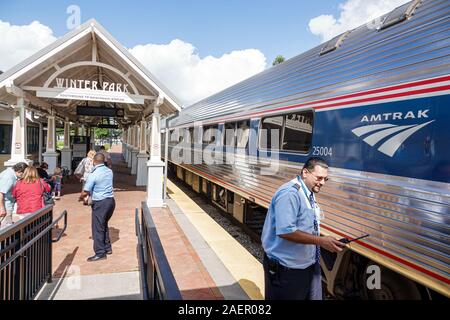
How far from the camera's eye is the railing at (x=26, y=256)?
2.97 m

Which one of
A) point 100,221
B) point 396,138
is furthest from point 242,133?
point 396,138

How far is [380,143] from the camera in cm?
329

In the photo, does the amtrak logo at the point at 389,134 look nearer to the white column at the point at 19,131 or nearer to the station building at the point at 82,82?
the station building at the point at 82,82

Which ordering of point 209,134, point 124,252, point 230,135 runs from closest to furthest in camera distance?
point 124,252 < point 230,135 < point 209,134

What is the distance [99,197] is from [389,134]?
398 cm

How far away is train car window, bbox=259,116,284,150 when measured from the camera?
18.5 feet

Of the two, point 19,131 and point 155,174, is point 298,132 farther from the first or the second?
point 19,131

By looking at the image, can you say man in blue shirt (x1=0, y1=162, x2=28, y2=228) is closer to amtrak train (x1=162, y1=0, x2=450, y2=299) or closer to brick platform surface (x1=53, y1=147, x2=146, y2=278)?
brick platform surface (x1=53, y1=147, x2=146, y2=278)

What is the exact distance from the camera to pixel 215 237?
22.3 ft

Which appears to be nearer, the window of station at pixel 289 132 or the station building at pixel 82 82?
the window of station at pixel 289 132

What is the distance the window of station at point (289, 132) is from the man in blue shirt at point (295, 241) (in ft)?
6.68

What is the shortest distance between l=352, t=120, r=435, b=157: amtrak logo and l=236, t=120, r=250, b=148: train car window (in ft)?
11.8

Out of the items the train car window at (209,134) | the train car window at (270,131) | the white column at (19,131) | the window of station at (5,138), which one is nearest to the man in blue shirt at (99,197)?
the train car window at (270,131)

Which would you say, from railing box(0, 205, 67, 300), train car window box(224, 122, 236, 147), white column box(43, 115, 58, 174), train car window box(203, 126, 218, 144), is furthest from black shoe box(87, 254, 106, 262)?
white column box(43, 115, 58, 174)
